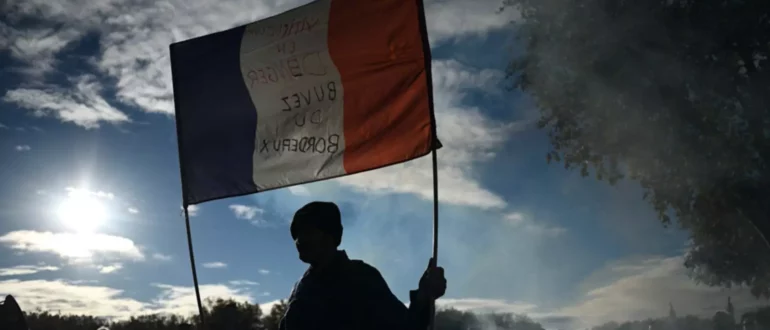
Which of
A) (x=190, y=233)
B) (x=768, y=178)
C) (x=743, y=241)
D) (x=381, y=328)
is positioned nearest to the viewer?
(x=381, y=328)

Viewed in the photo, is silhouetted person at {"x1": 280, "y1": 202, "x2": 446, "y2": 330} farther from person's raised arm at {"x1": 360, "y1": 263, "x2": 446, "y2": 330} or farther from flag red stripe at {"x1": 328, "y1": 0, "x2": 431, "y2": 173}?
flag red stripe at {"x1": 328, "y1": 0, "x2": 431, "y2": 173}

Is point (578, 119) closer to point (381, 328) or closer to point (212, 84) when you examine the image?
point (212, 84)

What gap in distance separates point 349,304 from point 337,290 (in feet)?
0.26

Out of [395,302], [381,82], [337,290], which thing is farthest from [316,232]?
[381,82]

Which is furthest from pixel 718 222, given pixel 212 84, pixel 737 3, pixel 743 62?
pixel 212 84

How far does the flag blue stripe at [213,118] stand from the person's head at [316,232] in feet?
5.12

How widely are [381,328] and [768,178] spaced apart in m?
13.9

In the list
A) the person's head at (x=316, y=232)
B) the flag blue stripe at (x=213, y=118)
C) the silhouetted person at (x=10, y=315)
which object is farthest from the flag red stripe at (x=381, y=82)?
the silhouetted person at (x=10, y=315)

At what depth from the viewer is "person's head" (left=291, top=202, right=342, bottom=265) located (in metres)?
3.01

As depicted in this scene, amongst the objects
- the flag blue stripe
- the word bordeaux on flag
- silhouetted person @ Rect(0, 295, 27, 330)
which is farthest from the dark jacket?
silhouetted person @ Rect(0, 295, 27, 330)

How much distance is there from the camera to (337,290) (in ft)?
9.76

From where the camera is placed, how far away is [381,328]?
2.89 meters

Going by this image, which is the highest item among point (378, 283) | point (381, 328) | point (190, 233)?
point (190, 233)

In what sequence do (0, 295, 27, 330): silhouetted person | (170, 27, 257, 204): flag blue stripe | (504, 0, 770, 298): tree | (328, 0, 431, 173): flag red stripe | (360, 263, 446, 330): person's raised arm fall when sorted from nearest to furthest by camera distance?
(360, 263, 446, 330): person's raised arm → (328, 0, 431, 173): flag red stripe → (170, 27, 257, 204): flag blue stripe → (0, 295, 27, 330): silhouetted person → (504, 0, 770, 298): tree
